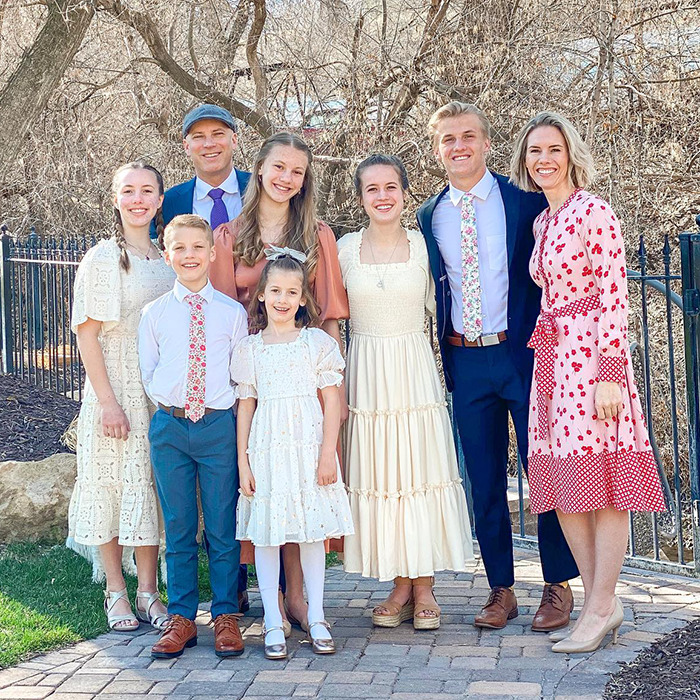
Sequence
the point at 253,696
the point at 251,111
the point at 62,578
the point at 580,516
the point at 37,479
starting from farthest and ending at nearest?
1. the point at 251,111
2. the point at 37,479
3. the point at 62,578
4. the point at 580,516
5. the point at 253,696

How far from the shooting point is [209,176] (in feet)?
15.1

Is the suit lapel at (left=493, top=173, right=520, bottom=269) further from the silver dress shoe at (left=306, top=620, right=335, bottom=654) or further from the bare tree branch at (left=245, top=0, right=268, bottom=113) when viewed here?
the bare tree branch at (left=245, top=0, right=268, bottom=113)

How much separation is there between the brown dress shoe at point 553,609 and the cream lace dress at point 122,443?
163 cm

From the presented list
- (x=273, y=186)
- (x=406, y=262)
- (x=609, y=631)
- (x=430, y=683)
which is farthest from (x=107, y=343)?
(x=609, y=631)

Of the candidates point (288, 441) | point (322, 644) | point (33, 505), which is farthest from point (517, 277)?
point (33, 505)

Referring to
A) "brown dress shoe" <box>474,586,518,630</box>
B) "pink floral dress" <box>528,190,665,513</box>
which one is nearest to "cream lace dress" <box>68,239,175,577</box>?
"brown dress shoe" <box>474,586,518,630</box>

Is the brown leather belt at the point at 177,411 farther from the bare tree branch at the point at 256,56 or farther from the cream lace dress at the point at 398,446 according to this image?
the bare tree branch at the point at 256,56

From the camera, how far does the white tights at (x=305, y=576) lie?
4.03 metres

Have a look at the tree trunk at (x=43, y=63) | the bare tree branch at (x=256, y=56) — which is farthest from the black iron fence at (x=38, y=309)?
the bare tree branch at (x=256, y=56)

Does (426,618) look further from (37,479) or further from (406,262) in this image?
(37,479)

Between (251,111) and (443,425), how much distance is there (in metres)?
5.65

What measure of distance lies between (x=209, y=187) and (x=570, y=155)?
5.36ft

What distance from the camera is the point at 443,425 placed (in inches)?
167

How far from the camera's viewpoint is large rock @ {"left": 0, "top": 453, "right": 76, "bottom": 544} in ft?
18.9
